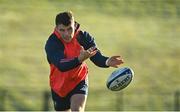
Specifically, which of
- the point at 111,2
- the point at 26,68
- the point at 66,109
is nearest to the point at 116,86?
the point at 66,109

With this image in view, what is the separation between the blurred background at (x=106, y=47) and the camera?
22891 millimetres

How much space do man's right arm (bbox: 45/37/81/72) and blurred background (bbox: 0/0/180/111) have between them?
40.5 ft

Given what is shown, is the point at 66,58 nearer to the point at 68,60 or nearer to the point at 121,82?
the point at 68,60

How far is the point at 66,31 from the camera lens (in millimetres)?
8953

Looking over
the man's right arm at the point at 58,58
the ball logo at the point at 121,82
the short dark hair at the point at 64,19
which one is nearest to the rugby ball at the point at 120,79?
the ball logo at the point at 121,82

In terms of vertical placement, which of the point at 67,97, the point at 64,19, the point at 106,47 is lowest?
the point at 106,47

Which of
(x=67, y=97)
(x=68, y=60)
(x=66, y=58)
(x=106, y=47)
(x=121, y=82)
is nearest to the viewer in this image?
(x=68, y=60)

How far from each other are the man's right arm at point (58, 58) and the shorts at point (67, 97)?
67 centimetres

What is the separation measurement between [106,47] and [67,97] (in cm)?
1870

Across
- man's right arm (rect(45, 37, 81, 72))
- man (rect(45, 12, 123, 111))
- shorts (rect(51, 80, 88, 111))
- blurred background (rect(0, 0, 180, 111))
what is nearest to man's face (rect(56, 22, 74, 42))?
man (rect(45, 12, 123, 111))

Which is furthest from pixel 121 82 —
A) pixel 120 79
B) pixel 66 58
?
pixel 66 58

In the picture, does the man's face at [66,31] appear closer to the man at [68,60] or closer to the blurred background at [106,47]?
the man at [68,60]

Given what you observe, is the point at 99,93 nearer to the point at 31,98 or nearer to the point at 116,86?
the point at 31,98

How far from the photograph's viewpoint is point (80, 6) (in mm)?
30594
